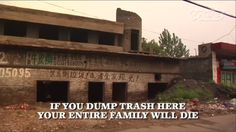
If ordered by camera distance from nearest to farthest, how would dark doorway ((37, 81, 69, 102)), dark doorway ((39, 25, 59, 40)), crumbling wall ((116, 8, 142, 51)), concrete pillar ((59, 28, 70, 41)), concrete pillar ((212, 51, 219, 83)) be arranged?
1. dark doorway ((37, 81, 69, 102))
2. dark doorway ((39, 25, 59, 40))
3. concrete pillar ((59, 28, 70, 41))
4. concrete pillar ((212, 51, 219, 83))
5. crumbling wall ((116, 8, 142, 51))

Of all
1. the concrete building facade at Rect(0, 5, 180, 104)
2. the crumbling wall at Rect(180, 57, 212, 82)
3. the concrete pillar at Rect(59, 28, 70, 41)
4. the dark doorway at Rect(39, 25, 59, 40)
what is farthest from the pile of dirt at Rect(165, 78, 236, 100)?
the dark doorway at Rect(39, 25, 59, 40)

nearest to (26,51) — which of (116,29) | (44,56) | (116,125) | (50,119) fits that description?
(44,56)

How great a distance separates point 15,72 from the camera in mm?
19250

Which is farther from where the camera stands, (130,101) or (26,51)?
(130,101)

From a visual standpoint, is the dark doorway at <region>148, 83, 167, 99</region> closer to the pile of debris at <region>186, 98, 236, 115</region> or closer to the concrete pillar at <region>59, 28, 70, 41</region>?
the pile of debris at <region>186, 98, 236, 115</region>

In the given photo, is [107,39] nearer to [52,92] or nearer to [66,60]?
[52,92]

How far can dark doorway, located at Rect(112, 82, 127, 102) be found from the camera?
2423cm

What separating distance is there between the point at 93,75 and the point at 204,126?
8479mm

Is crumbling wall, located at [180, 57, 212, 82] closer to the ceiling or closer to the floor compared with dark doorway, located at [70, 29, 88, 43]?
closer to the floor

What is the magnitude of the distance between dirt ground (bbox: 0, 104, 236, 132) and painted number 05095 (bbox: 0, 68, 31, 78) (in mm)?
2202

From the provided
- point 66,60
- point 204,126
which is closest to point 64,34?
point 66,60

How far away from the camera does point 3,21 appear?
86.1ft

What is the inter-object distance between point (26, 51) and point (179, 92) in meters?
10.8

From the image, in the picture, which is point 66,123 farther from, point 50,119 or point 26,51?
point 26,51
